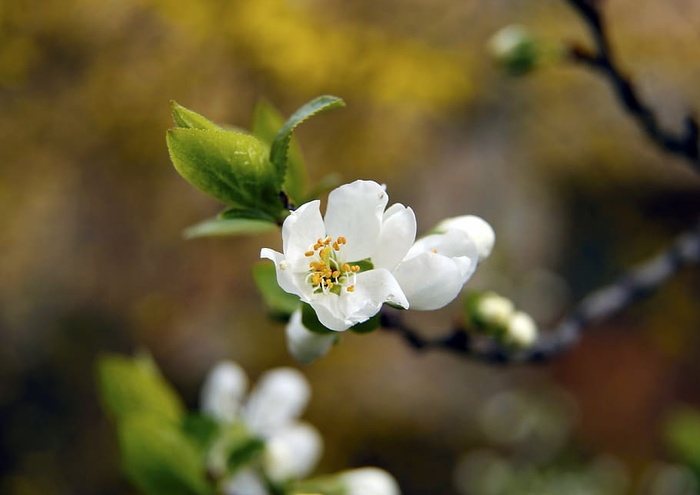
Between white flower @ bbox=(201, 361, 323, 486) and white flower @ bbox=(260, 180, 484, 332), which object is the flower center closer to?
white flower @ bbox=(260, 180, 484, 332)

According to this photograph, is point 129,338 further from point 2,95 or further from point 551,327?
point 551,327

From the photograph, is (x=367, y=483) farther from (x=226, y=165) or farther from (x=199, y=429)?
(x=226, y=165)

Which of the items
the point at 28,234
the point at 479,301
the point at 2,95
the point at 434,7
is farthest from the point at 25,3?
the point at 479,301

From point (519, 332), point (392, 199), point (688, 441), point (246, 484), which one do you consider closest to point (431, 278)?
point (519, 332)

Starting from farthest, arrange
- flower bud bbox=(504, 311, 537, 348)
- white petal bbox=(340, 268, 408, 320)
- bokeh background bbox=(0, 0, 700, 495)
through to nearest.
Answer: bokeh background bbox=(0, 0, 700, 495), flower bud bbox=(504, 311, 537, 348), white petal bbox=(340, 268, 408, 320)

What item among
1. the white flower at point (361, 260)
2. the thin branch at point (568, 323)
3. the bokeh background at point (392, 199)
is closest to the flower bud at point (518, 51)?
the thin branch at point (568, 323)

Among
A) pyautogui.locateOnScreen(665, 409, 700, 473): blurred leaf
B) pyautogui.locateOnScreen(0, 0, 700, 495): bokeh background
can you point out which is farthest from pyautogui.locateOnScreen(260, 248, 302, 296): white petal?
pyautogui.locateOnScreen(0, 0, 700, 495): bokeh background
